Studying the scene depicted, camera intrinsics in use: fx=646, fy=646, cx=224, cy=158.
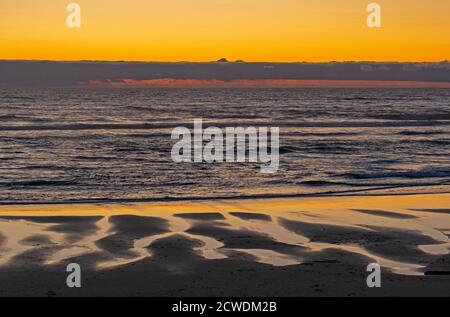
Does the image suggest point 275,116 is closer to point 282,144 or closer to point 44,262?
point 282,144

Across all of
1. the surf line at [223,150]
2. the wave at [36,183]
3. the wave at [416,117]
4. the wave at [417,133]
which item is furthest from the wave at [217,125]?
the wave at [36,183]

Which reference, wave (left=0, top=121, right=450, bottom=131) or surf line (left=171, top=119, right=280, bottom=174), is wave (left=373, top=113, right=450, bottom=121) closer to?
wave (left=0, top=121, right=450, bottom=131)

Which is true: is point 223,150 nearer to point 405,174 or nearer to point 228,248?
point 405,174

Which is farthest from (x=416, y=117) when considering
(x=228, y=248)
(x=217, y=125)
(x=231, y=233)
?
(x=228, y=248)

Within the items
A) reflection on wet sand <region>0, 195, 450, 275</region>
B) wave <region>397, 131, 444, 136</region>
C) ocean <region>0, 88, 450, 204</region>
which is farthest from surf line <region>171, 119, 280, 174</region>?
wave <region>397, 131, 444, 136</region>

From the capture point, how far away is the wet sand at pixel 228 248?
8.08 meters

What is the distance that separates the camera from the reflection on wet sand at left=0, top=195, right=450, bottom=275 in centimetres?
959

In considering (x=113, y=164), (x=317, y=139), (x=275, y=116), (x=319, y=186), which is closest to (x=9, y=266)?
(x=319, y=186)

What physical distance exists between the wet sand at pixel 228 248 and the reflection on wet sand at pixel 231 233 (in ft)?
0.06

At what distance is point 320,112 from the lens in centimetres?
6322

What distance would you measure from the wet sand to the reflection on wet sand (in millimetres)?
18

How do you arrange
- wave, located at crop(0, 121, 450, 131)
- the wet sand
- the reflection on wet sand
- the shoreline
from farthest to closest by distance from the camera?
wave, located at crop(0, 121, 450, 131) → the shoreline → the reflection on wet sand → the wet sand

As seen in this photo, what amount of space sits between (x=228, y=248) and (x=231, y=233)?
47.0 inches

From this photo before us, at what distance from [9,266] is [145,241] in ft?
7.98
